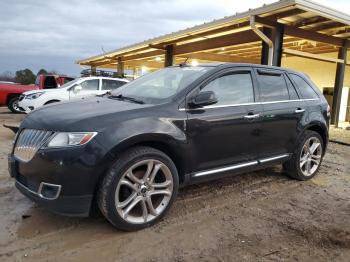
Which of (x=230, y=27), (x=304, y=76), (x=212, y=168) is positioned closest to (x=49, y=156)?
(x=212, y=168)

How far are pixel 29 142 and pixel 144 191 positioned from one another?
1192 millimetres

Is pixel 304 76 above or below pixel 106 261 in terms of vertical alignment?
above

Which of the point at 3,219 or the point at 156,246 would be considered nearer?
the point at 156,246

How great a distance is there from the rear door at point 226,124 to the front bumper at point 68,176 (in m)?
1.11

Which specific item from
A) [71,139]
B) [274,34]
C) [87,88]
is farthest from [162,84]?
[87,88]

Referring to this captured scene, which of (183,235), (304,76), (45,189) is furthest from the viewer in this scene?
(304,76)

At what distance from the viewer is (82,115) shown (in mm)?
3119

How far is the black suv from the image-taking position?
2918 mm

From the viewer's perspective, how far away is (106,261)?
8.86 ft

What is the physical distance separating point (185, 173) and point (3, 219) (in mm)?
1934

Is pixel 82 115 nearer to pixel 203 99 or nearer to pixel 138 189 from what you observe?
pixel 138 189

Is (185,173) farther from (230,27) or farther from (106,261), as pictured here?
(230,27)

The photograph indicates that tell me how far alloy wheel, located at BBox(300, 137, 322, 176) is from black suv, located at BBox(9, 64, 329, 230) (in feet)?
1.11

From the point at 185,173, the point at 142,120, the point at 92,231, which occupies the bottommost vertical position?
the point at 92,231
